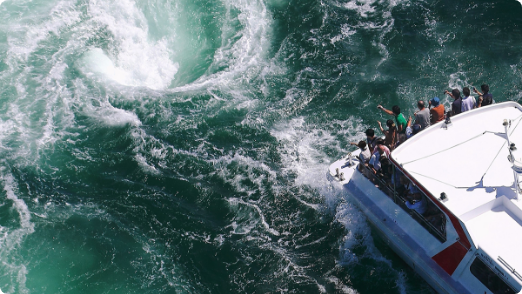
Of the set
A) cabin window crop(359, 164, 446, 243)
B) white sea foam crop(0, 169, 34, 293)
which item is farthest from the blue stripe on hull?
white sea foam crop(0, 169, 34, 293)

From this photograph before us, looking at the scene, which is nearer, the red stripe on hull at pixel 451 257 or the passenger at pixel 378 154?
the red stripe on hull at pixel 451 257

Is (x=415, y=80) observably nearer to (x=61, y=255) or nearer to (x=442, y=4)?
(x=442, y=4)

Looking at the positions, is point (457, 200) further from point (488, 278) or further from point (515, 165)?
point (488, 278)

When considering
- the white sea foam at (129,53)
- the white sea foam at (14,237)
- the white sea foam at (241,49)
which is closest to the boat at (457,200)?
the white sea foam at (241,49)

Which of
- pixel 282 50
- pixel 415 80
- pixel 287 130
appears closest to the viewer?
pixel 287 130

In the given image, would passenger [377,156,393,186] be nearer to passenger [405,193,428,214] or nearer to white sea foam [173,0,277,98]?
passenger [405,193,428,214]

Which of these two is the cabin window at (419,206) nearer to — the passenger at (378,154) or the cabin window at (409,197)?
the cabin window at (409,197)

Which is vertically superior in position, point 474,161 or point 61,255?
point 474,161

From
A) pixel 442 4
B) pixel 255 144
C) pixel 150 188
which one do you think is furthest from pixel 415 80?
pixel 150 188
